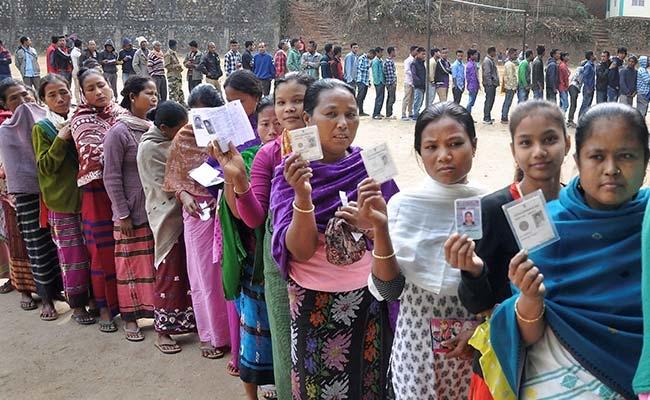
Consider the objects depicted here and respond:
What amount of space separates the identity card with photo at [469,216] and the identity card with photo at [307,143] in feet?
2.20

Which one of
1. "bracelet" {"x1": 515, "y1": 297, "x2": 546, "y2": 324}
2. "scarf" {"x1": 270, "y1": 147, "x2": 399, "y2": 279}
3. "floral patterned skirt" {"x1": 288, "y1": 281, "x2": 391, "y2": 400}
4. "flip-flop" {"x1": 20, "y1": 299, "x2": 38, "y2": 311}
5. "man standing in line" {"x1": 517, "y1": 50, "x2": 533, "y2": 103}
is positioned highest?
"man standing in line" {"x1": 517, "y1": 50, "x2": 533, "y2": 103}

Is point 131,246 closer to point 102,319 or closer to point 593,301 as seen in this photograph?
point 102,319

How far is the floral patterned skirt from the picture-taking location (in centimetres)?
243

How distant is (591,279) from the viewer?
1614 mm

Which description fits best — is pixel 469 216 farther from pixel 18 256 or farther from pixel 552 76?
pixel 552 76

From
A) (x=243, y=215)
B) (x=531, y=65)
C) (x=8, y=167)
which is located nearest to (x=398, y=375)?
(x=243, y=215)

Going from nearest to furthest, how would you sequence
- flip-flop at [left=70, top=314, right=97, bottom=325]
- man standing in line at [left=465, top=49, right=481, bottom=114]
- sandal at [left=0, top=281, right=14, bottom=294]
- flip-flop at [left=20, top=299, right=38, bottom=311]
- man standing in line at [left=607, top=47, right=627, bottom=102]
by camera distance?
flip-flop at [left=70, top=314, right=97, bottom=325] → flip-flop at [left=20, top=299, right=38, bottom=311] → sandal at [left=0, top=281, right=14, bottom=294] → man standing in line at [left=607, top=47, right=627, bottom=102] → man standing in line at [left=465, top=49, right=481, bottom=114]

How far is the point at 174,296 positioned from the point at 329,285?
6.73 feet

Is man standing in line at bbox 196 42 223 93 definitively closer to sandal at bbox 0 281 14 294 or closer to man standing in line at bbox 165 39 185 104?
man standing in line at bbox 165 39 185 104

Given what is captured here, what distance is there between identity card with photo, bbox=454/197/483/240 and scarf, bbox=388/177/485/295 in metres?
0.41

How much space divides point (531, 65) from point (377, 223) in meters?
14.5

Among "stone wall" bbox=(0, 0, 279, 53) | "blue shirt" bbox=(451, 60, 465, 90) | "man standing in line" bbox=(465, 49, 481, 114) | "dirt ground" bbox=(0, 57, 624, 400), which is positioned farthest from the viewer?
"stone wall" bbox=(0, 0, 279, 53)

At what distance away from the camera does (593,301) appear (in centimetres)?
161

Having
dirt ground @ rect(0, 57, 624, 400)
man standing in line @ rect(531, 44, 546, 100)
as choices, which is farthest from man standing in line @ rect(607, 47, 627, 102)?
dirt ground @ rect(0, 57, 624, 400)
